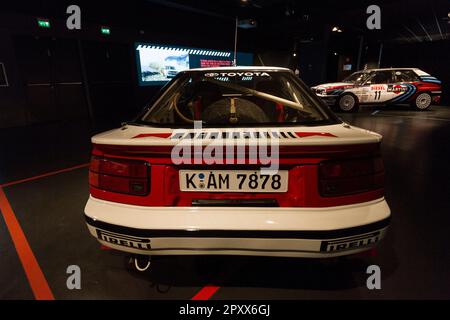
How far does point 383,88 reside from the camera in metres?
9.02

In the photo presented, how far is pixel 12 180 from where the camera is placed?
11.5 ft

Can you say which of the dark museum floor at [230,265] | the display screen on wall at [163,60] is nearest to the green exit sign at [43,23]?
the display screen on wall at [163,60]

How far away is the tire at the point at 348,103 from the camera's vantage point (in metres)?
9.22

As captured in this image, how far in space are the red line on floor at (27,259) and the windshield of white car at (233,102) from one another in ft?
3.94

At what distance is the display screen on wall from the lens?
33.3ft

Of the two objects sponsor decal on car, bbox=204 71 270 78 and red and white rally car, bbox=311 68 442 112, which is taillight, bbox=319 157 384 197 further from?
red and white rally car, bbox=311 68 442 112

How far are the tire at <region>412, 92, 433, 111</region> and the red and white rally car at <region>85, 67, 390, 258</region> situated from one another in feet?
34.3

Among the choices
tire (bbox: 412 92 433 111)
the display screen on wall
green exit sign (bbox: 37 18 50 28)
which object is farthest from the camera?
the display screen on wall

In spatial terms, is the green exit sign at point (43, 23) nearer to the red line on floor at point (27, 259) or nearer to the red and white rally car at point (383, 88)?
the red line on floor at point (27, 259)

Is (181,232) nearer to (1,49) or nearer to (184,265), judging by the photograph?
(184,265)

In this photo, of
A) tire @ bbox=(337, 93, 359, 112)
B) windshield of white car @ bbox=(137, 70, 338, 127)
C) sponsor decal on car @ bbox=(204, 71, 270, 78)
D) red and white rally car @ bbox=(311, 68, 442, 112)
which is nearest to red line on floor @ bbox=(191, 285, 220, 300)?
windshield of white car @ bbox=(137, 70, 338, 127)

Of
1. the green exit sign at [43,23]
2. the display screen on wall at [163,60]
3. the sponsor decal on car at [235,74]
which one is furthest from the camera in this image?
the display screen on wall at [163,60]

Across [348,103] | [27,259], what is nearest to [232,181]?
[27,259]
